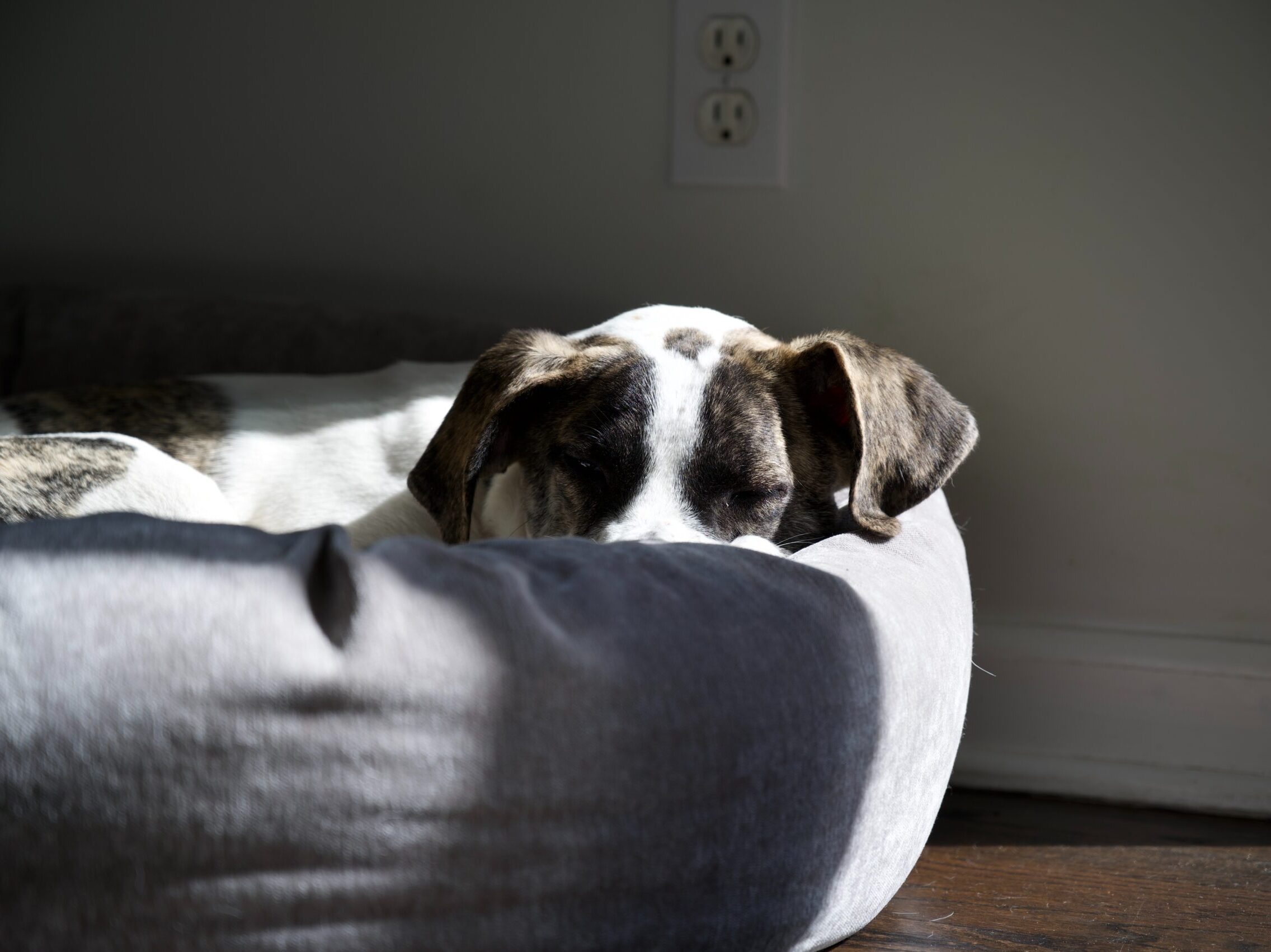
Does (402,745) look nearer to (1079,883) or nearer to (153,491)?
(153,491)

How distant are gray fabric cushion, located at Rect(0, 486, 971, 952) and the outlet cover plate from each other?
1283 millimetres

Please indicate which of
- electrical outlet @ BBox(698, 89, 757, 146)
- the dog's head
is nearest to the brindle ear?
the dog's head

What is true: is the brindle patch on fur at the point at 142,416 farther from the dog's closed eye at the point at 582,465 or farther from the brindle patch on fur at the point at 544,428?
the dog's closed eye at the point at 582,465

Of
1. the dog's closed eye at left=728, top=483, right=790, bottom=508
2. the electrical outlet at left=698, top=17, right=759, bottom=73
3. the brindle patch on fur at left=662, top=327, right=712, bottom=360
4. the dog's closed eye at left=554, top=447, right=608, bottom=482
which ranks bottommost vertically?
the dog's closed eye at left=728, top=483, right=790, bottom=508

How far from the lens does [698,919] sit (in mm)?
972

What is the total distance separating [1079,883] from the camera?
1587 millimetres

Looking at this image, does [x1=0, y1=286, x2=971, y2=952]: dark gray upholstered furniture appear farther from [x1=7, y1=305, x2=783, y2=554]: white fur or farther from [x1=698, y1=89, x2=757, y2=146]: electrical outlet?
[x1=698, y1=89, x2=757, y2=146]: electrical outlet

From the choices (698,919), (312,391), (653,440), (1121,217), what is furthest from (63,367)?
(1121,217)

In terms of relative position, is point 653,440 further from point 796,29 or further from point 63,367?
point 63,367

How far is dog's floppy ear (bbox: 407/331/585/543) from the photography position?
1397 mm

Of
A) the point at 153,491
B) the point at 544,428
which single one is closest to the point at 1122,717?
the point at 544,428

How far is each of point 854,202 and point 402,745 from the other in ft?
5.14

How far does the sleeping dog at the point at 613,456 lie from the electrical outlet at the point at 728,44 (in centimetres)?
71

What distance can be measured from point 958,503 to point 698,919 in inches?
52.7
